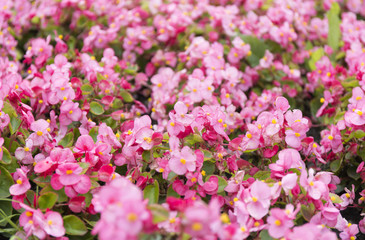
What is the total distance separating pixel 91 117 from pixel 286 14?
1.07 meters

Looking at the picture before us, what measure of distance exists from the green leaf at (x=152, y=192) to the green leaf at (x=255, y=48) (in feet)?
3.00

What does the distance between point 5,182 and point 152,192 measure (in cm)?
39

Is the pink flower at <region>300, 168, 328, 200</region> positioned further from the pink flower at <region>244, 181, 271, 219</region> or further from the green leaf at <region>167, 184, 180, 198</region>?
the green leaf at <region>167, 184, 180, 198</region>

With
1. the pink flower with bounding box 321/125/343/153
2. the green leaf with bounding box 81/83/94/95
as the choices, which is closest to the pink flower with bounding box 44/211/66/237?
the green leaf with bounding box 81/83/94/95

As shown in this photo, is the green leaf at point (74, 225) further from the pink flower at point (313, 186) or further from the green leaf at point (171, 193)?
the pink flower at point (313, 186)

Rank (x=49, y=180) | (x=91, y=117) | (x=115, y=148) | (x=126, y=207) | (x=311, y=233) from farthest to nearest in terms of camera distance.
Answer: (x=91, y=117), (x=115, y=148), (x=49, y=180), (x=311, y=233), (x=126, y=207)

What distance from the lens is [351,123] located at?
1.16 meters

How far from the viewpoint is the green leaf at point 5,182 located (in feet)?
3.29

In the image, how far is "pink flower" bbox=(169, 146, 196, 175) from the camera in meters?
0.95

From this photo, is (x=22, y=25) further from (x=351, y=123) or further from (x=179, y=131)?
(x=351, y=123)

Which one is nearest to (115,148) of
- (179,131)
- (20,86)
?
(179,131)

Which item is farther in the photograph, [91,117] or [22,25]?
[22,25]

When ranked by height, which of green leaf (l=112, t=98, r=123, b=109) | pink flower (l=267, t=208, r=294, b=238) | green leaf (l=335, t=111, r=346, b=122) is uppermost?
pink flower (l=267, t=208, r=294, b=238)

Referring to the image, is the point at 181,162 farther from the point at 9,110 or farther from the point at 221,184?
the point at 9,110
